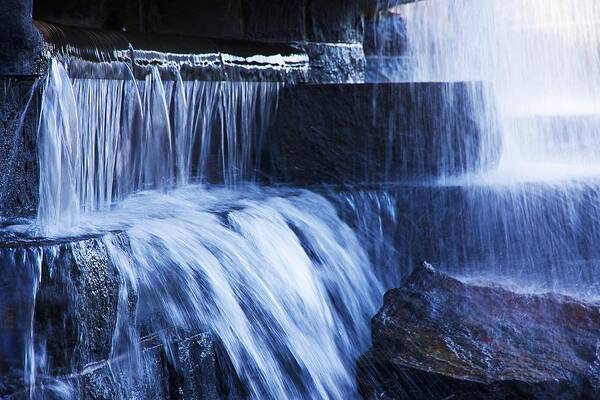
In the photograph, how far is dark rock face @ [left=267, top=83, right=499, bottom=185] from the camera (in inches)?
195

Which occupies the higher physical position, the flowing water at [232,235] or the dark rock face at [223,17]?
the dark rock face at [223,17]

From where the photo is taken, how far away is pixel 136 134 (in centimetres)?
462

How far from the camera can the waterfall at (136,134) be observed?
3889mm

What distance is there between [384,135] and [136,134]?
1376mm

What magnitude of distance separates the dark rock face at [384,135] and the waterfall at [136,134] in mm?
365

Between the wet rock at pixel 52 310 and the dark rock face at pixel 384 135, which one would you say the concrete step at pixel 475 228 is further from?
the wet rock at pixel 52 310

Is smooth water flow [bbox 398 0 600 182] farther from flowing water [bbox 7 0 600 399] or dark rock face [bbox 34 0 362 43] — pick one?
dark rock face [bbox 34 0 362 43]

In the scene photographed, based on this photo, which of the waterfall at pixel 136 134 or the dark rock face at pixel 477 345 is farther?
the waterfall at pixel 136 134

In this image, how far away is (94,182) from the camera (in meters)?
4.36

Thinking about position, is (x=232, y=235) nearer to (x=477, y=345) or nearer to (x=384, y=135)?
(x=477, y=345)

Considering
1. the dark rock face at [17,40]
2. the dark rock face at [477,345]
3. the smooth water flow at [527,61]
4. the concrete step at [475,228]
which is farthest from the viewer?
the smooth water flow at [527,61]

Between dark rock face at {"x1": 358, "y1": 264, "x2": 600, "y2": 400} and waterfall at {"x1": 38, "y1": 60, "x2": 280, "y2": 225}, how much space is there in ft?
4.84

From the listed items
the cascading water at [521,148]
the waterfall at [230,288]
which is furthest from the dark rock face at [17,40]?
the cascading water at [521,148]

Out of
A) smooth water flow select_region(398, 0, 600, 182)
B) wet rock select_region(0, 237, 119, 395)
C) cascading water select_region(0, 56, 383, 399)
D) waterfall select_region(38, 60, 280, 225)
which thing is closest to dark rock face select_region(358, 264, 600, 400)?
cascading water select_region(0, 56, 383, 399)
